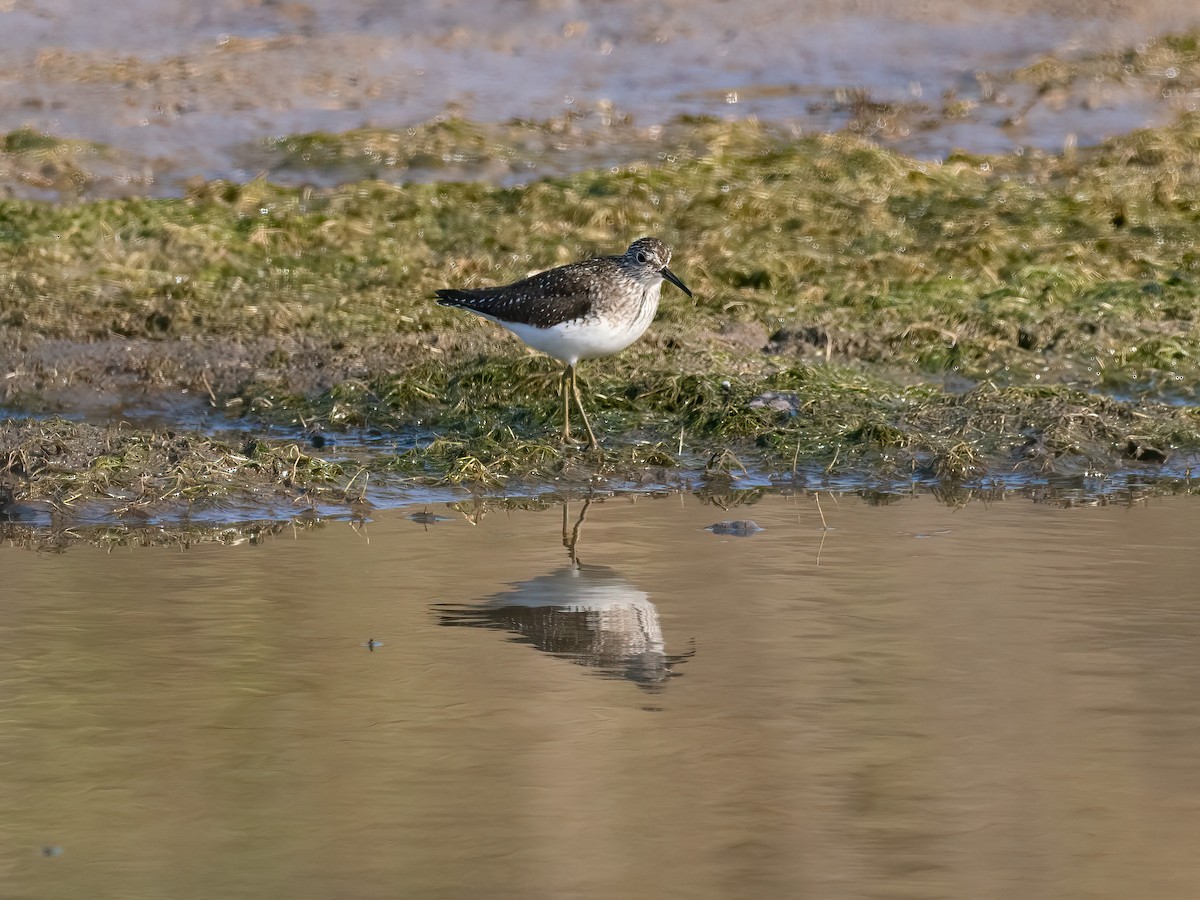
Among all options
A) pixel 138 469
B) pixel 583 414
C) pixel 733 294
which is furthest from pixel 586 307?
pixel 733 294

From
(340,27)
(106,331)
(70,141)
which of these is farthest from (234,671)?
(340,27)

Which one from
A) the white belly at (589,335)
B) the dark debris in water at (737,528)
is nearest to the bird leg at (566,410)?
the white belly at (589,335)

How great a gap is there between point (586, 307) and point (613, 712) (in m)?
4.28

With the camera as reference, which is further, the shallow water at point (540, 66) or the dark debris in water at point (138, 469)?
the shallow water at point (540, 66)

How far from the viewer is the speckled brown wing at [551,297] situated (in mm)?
10125

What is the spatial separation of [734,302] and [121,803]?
807 centimetres

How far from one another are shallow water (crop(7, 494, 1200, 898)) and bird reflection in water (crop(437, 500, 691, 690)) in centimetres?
2

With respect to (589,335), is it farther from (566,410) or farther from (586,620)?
(586,620)

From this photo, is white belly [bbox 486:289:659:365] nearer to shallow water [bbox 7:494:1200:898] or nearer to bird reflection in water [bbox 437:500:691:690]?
shallow water [bbox 7:494:1200:898]

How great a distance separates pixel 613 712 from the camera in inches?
238

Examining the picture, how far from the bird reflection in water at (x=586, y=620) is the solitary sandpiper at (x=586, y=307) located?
2.43 meters

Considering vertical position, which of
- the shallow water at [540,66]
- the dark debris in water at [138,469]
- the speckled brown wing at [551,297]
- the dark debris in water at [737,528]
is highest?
the shallow water at [540,66]

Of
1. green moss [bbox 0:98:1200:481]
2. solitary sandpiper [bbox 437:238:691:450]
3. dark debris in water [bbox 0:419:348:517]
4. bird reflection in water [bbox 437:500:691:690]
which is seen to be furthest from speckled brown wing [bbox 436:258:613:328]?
bird reflection in water [bbox 437:500:691:690]

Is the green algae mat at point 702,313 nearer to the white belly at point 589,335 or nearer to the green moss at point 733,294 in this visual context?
the green moss at point 733,294
